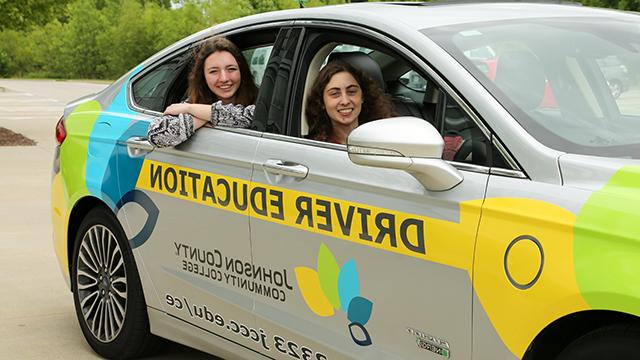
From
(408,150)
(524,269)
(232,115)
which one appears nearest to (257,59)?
(232,115)

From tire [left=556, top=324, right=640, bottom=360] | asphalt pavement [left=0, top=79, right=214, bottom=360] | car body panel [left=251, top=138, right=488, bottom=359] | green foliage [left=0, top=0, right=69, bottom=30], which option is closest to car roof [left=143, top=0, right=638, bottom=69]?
car body panel [left=251, top=138, right=488, bottom=359]

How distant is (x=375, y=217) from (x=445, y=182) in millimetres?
Answer: 335

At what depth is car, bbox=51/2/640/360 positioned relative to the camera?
285 centimetres

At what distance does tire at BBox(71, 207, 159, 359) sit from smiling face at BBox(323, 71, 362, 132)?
141 cm

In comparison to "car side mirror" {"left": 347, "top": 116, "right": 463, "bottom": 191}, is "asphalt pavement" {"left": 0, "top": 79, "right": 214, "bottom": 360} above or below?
below

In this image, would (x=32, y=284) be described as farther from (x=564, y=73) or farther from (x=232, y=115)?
(x=564, y=73)

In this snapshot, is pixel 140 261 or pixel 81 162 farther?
pixel 81 162

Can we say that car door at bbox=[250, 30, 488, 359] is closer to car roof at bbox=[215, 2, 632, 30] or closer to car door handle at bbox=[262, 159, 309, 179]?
car door handle at bbox=[262, 159, 309, 179]

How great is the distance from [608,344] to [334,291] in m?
1.12

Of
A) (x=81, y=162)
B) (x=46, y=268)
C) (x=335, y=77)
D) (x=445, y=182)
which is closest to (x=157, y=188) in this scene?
(x=81, y=162)

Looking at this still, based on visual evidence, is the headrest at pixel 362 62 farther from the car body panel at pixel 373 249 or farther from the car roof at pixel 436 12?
the car body panel at pixel 373 249

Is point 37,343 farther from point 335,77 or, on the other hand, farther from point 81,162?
point 335,77

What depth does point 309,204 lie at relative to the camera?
367 centimetres

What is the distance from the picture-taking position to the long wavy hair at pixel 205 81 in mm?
4668
